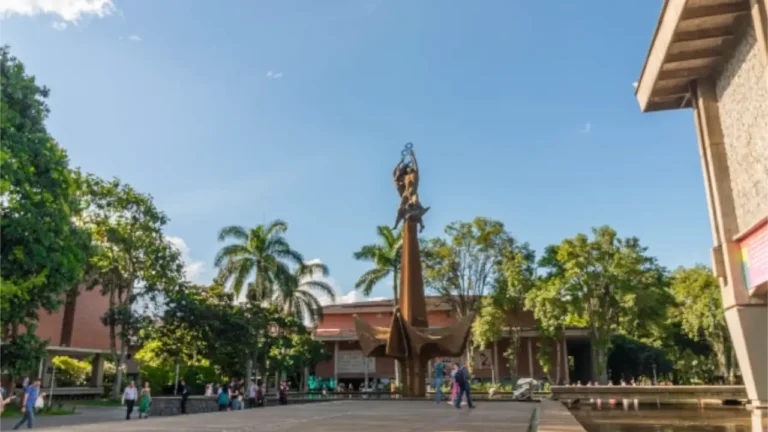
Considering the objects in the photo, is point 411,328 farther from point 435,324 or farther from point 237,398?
point 435,324

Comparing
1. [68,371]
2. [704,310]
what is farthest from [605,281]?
[68,371]

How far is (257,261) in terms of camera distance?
102 ft

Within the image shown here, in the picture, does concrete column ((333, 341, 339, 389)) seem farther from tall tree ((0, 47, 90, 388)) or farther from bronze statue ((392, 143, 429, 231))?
tall tree ((0, 47, 90, 388))

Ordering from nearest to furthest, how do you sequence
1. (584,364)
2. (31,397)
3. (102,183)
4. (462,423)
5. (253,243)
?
(462,423) → (31,397) → (102,183) → (253,243) → (584,364)

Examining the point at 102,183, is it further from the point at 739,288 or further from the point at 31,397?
the point at 739,288

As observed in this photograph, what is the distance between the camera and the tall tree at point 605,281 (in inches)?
1106

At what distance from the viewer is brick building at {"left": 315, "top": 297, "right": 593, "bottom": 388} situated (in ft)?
120

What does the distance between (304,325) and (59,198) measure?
17.9 meters

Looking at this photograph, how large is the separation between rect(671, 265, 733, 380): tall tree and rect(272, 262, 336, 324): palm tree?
19.7 meters

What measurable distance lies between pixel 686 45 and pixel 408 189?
1263 cm

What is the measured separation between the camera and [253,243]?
3112 cm

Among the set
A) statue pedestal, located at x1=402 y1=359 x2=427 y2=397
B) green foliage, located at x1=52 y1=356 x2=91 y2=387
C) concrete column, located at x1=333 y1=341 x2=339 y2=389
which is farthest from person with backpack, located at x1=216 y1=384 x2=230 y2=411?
concrete column, located at x1=333 y1=341 x2=339 y2=389

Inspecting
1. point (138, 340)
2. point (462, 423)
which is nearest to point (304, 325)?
point (138, 340)

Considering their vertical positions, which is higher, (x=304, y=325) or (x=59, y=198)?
(x=59, y=198)
